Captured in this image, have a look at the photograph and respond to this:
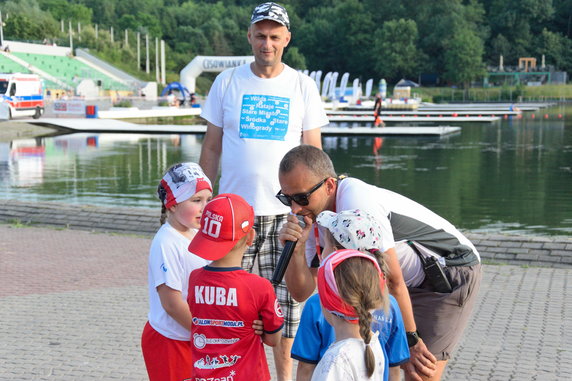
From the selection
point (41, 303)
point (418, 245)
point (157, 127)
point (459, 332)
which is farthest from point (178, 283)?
point (157, 127)

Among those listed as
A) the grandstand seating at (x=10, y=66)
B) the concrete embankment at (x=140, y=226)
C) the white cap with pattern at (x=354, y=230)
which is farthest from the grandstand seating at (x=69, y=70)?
the white cap with pattern at (x=354, y=230)

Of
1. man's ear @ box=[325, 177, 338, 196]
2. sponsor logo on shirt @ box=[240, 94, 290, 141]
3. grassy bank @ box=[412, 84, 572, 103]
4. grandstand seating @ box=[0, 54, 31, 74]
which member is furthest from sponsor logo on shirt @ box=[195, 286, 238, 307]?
grassy bank @ box=[412, 84, 572, 103]

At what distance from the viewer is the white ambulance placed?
34.5 m

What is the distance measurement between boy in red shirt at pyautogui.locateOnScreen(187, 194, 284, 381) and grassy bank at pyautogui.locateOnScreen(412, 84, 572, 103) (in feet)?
246

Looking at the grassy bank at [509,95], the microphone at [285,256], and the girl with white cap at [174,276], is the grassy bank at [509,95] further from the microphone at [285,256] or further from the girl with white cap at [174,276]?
the microphone at [285,256]

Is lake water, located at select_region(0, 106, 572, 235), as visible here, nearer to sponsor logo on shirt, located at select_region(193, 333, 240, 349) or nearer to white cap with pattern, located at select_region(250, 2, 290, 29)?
white cap with pattern, located at select_region(250, 2, 290, 29)

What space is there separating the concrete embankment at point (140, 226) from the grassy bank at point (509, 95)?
6863cm

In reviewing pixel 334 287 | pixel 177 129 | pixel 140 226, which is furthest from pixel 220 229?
pixel 177 129

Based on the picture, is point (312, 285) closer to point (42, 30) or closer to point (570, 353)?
point (570, 353)

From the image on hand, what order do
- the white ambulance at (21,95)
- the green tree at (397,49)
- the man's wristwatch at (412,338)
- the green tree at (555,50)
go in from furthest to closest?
the green tree at (555,50) → the green tree at (397,49) → the white ambulance at (21,95) → the man's wristwatch at (412,338)

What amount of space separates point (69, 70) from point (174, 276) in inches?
2660

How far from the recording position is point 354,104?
58.9 m

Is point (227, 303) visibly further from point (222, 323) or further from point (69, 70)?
point (69, 70)

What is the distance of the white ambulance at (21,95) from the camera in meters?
34.5
